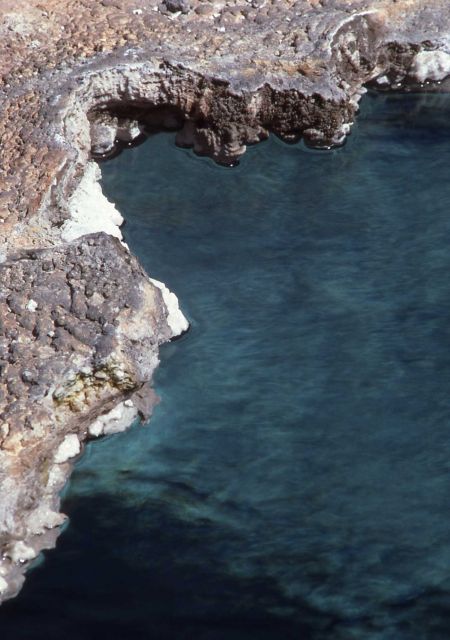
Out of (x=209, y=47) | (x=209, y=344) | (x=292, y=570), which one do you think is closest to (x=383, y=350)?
(x=209, y=344)

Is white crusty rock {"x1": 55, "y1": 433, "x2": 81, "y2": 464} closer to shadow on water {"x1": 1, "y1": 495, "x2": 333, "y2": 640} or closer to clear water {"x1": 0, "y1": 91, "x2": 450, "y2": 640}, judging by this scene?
clear water {"x1": 0, "y1": 91, "x2": 450, "y2": 640}

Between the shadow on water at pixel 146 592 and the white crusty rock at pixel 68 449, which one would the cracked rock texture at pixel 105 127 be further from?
the shadow on water at pixel 146 592

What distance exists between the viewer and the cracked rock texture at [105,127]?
377cm

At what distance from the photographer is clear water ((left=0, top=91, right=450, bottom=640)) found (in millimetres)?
3482

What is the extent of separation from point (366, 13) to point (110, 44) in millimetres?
1176

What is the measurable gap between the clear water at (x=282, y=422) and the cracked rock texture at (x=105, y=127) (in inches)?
5.1

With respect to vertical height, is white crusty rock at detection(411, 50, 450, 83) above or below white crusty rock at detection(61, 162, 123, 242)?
above

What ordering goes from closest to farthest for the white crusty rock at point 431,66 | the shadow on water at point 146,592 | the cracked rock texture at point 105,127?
the shadow on water at point 146,592, the cracked rock texture at point 105,127, the white crusty rock at point 431,66

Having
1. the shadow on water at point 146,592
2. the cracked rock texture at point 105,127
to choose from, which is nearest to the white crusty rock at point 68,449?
the cracked rock texture at point 105,127

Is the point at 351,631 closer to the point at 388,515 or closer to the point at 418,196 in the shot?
the point at 388,515

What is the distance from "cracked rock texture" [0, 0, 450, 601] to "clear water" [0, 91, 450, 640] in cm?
13

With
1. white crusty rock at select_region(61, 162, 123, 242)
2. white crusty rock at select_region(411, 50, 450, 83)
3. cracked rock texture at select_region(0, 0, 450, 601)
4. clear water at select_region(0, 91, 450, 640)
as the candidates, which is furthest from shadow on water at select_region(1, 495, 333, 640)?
white crusty rock at select_region(411, 50, 450, 83)

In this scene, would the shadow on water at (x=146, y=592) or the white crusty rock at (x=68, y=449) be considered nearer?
the shadow on water at (x=146, y=592)

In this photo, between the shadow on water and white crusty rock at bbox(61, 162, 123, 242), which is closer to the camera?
the shadow on water
